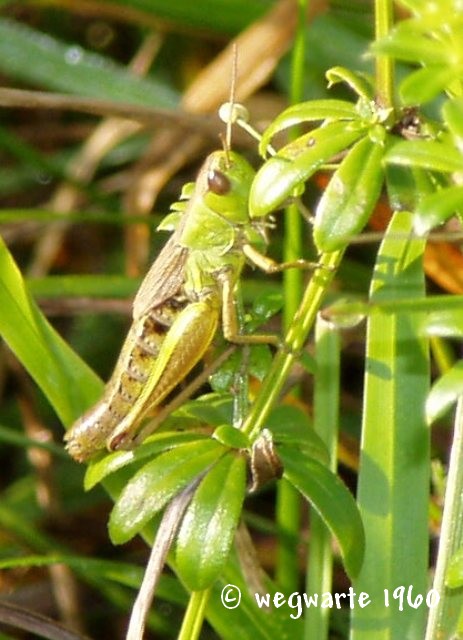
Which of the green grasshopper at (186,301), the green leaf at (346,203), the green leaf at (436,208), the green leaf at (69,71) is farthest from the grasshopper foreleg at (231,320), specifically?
the green leaf at (69,71)

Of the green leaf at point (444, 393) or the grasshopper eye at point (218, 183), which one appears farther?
the grasshopper eye at point (218, 183)

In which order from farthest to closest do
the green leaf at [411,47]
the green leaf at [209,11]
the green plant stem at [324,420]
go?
the green leaf at [209,11] < the green plant stem at [324,420] < the green leaf at [411,47]

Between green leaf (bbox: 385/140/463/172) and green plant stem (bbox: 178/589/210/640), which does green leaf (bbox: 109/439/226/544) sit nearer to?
green plant stem (bbox: 178/589/210/640)

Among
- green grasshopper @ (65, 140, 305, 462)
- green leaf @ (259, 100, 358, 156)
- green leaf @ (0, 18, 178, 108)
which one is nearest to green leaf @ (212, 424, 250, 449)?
green grasshopper @ (65, 140, 305, 462)

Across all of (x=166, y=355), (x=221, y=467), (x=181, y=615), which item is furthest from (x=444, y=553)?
(x=181, y=615)

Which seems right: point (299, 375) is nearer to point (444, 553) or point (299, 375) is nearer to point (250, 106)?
point (444, 553)

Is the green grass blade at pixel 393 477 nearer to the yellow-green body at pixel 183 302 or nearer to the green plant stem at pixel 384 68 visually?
the yellow-green body at pixel 183 302
